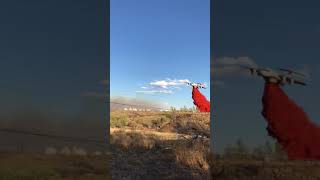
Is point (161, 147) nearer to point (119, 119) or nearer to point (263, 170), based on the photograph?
point (119, 119)

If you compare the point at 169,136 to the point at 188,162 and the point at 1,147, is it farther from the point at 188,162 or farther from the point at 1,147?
the point at 1,147

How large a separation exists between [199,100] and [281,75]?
22.6 ft

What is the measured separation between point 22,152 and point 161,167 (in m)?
4.32

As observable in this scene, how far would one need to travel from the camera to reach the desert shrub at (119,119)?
45.7 feet

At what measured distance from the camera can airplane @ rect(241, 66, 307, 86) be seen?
5.79 meters

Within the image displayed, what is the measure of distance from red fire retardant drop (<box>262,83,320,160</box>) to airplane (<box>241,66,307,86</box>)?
0.10 m

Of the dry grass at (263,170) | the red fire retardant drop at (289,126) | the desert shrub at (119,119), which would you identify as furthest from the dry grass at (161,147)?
the red fire retardant drop at (289,126)

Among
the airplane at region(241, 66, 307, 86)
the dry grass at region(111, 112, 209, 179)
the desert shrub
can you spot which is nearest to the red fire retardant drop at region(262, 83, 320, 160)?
the airplane at region(241, 66, 307, 86)

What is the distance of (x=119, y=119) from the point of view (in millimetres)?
14477

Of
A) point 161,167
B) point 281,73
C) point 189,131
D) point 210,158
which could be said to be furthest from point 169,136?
point 281,73

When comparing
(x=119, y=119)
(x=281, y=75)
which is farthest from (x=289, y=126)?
(x=119, y=119)

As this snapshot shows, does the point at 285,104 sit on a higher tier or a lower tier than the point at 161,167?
higher

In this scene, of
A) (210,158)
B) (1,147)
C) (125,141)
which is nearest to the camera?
(1,147)

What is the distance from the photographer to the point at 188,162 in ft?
28.5
